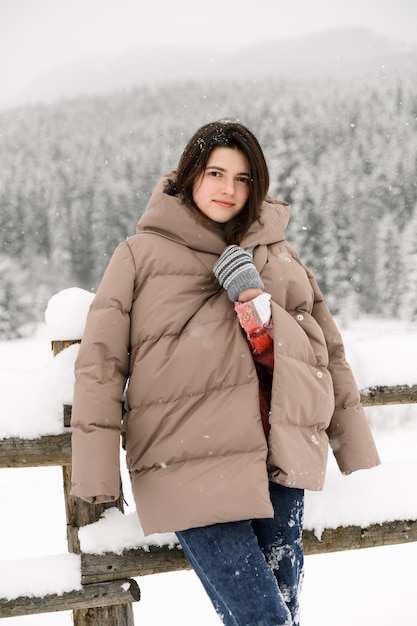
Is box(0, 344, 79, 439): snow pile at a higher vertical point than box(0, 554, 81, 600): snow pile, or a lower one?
higher

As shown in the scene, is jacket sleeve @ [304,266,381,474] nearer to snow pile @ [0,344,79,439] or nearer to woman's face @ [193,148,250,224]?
woman's face @ [193,148,250,224]

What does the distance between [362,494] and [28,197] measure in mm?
62545

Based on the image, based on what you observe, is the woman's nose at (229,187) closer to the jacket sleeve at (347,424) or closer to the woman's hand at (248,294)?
the woman's hand at (248,294)

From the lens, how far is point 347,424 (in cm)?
237

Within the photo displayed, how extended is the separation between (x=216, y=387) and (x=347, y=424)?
652mm

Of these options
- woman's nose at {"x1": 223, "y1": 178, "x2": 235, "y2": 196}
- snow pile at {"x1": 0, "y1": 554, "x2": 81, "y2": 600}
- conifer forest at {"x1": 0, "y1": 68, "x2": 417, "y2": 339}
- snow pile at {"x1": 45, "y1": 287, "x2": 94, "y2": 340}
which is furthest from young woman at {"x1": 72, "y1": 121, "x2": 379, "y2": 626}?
conifer forest at {"x1": 0, "y1": 68, "x2": 417, "y2": 339}

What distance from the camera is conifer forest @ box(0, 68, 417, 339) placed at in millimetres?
37031

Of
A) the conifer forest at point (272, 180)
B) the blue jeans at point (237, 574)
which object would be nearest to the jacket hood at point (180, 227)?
the blue jeans at point (237, 574)

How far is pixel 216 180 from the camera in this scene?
7.54 ft

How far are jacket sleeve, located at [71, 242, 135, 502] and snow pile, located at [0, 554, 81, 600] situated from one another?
52 centimetres

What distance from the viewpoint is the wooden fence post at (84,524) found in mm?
2285

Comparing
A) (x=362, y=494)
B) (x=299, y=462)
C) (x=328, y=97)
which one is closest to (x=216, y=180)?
(x=299, y=462)

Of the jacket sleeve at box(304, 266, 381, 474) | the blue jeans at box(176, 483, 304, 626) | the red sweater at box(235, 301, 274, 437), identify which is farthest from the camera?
the jacket sleeve at box(304, 266, 381, 474)

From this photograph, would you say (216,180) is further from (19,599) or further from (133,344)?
(19,599)
